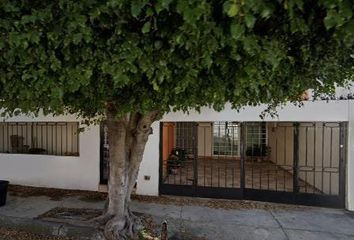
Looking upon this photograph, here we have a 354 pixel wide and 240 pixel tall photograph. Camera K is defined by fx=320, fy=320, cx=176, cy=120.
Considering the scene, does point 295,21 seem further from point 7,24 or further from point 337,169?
point 337,169

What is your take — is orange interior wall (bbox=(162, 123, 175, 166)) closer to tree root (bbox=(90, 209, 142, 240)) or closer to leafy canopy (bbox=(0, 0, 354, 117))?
tree root (bbox=(90, 209, 142, 240))

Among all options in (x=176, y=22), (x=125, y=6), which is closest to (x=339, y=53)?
(x=176, y=22)

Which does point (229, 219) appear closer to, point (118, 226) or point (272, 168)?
point (118, 226)

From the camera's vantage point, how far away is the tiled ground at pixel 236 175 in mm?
9195

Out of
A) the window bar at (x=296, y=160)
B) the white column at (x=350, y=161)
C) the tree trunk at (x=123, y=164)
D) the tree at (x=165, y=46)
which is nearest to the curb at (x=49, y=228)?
the tree trunk at (x=123, y=164)

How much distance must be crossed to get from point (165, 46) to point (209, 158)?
9209 millimetres

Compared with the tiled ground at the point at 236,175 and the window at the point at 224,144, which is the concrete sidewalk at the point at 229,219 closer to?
the tiled ground at the point at 236,175

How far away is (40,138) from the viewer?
1064 centimetres

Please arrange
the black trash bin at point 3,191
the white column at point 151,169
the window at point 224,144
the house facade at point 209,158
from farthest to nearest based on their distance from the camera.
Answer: the window at point 224,144, the white column at point 151,169, the house facade at point 209,158, the black trash bin at point 3,191

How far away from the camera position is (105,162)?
31.9ft

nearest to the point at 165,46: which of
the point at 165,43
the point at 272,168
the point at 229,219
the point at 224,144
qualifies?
the point at 165,43

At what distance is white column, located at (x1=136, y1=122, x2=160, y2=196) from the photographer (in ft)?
29.9

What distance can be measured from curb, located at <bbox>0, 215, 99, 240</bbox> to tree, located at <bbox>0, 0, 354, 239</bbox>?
3.63 meters

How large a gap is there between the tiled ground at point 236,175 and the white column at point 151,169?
0.43 metres
